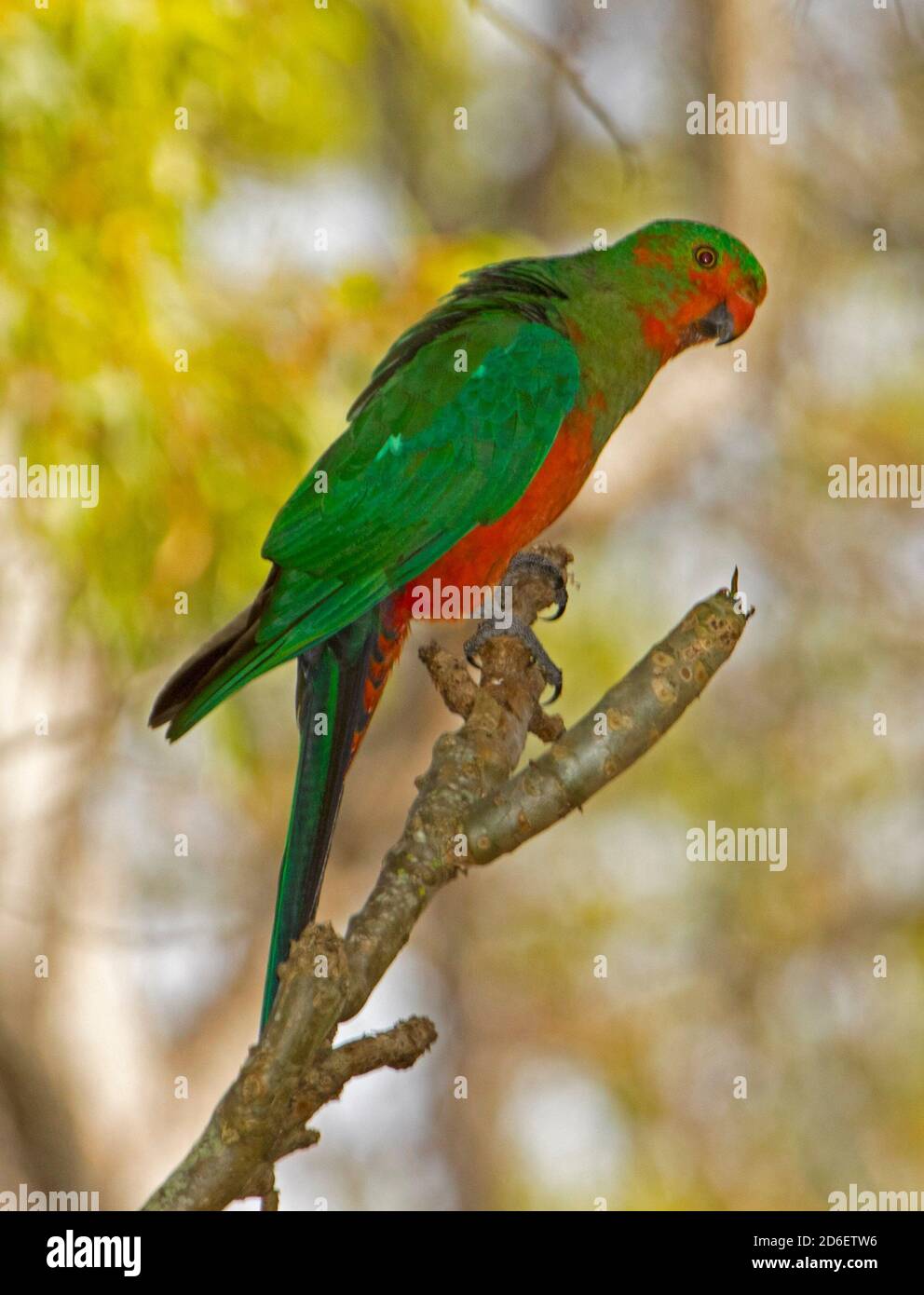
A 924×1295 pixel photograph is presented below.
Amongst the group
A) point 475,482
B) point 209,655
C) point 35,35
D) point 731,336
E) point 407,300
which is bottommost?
point 209,655

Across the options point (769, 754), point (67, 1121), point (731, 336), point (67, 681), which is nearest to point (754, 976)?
point (769, 754)

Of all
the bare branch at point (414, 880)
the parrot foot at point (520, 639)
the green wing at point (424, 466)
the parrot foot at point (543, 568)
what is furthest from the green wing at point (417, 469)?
the bare branch at point (414, 880)

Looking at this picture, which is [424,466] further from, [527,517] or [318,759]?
[318,759]

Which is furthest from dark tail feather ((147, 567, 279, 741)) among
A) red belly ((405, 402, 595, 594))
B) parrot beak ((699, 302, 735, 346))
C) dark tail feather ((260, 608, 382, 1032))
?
parrot beak ((699, 302, 735, 346))

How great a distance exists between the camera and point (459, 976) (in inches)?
344

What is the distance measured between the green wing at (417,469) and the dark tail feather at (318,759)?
0.13m

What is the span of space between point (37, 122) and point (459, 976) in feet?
19.9

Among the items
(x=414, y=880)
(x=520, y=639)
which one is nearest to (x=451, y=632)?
(x=520, y=639)

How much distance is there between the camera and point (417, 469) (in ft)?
10.1

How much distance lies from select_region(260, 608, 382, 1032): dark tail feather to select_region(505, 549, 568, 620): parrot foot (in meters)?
0.34

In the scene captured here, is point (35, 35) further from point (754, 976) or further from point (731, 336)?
point (754, 976)

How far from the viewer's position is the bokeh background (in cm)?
418

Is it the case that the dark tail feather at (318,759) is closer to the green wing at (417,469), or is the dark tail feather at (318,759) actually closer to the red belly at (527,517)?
the green wing at (417,469)

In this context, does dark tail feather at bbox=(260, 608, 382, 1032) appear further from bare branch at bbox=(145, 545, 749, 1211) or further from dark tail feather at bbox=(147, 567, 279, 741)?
bare branch at bbox=(145, 545, 749, 1211)
